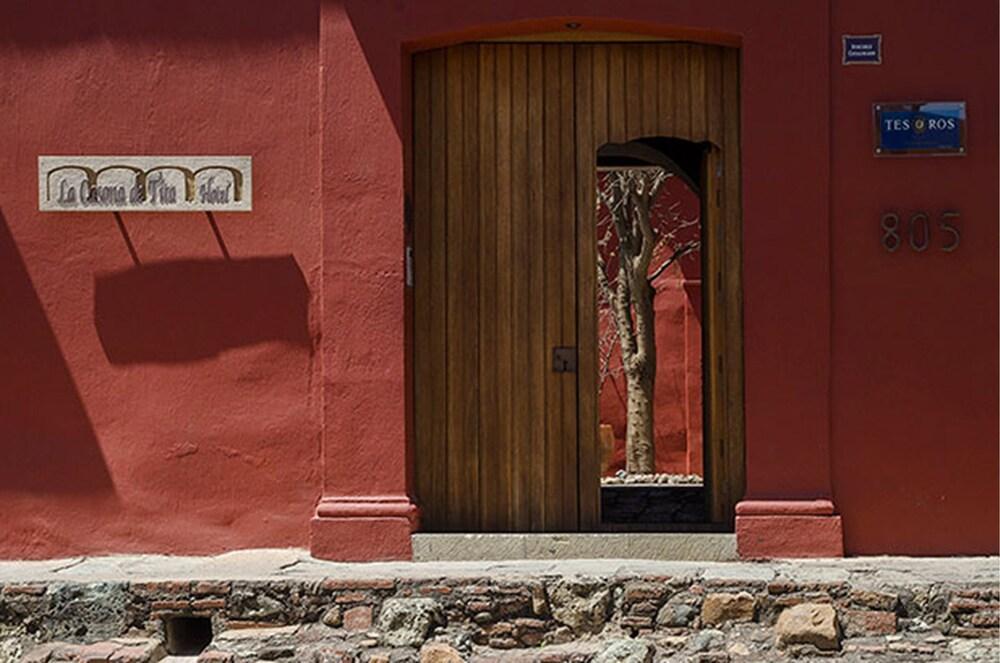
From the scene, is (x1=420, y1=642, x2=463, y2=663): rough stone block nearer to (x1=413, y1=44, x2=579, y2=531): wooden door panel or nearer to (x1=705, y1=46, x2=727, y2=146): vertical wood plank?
(x1=413, y1=44, x2=579, y2=531): wooden door panel

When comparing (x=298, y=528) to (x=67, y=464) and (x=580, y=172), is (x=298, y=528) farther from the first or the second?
(x=580, y=172)

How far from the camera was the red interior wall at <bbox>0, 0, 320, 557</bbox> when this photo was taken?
26.6 ft

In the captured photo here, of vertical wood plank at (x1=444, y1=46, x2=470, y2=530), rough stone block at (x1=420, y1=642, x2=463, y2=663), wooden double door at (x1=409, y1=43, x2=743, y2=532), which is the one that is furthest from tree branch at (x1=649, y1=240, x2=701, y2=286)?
rough stone block at (x1=420, y1=642, x2=463, y2=663)

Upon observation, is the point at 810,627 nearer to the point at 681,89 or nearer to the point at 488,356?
the point at 488,356

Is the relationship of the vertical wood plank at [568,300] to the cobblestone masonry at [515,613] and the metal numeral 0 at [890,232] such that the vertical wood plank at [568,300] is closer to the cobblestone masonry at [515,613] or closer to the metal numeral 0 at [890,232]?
the cobblestone masonry at [515,613]

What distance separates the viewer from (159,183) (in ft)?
26.7

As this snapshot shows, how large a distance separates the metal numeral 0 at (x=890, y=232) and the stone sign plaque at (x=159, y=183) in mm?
3189

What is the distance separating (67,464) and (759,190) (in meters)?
3.78

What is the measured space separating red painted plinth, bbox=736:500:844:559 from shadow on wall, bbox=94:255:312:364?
7.81 feet

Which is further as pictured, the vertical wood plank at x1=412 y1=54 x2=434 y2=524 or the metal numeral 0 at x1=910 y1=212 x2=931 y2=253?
the vertical wood plank at x1=412 y1=54 x2=434 y2=524

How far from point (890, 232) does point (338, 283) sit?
2771 millimetres

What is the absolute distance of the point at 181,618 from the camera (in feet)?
24.4

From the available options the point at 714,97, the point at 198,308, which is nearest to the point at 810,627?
the point at 714,97

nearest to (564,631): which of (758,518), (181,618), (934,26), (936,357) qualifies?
(758,518)
